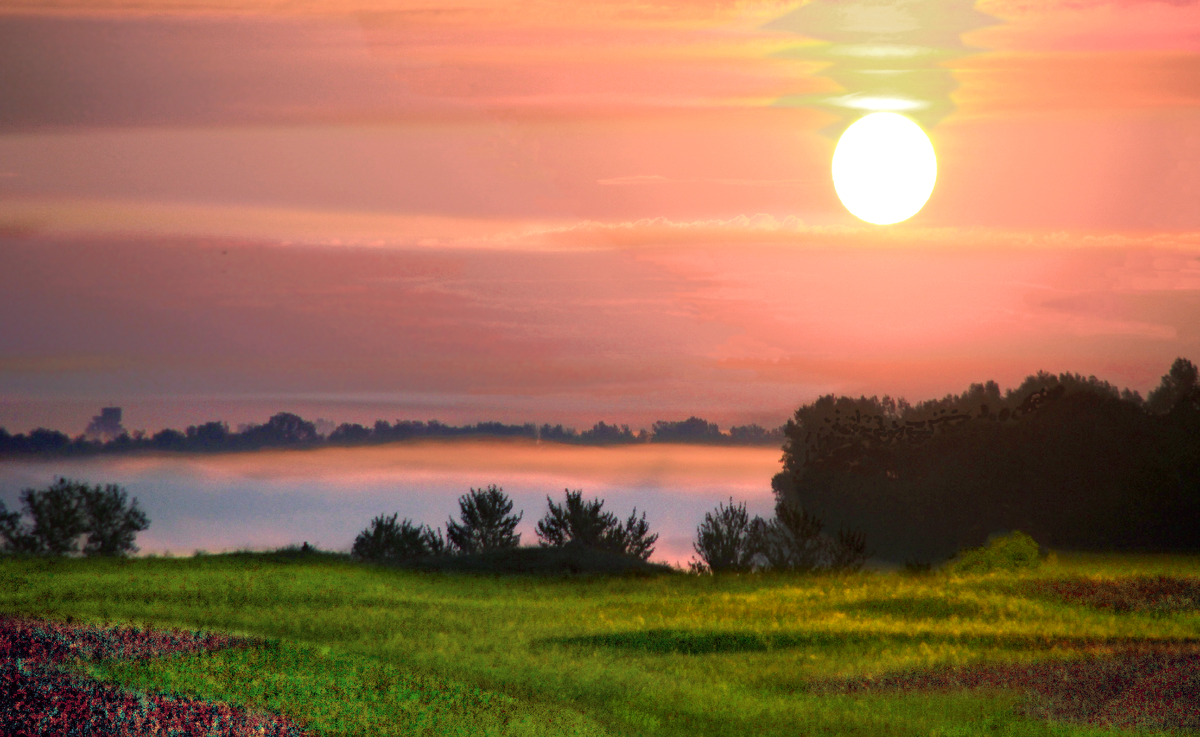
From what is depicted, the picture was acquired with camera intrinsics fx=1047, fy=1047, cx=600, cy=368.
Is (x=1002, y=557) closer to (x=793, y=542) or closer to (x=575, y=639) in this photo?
(x=793, y=542)

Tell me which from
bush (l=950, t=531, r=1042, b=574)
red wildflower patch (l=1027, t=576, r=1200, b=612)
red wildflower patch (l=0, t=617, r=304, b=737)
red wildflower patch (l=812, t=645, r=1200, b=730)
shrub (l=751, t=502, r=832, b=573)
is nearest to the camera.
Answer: red wildflower patch (l=0, t=617, r=304, b=737)

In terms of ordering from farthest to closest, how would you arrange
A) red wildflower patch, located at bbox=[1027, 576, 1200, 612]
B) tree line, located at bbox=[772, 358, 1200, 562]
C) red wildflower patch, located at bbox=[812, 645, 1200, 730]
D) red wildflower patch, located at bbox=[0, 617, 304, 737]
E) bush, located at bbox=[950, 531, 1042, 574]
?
tree line, located at bbox=[772, 358, 1200, 562]
bush, located at bbox=[950, 531, 1042, 574]
red wildflower patch, located at bbox=[1027, 576, 1200, 612]
red wildflower patch, located at bbox=[812, 645, 1200, 730]
red wildflower patch, located at bbox=[0, 617, 304, 737]

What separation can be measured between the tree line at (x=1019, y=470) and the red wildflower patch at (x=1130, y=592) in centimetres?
1410

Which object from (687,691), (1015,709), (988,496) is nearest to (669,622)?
(687,691)

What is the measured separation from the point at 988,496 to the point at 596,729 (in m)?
31.4

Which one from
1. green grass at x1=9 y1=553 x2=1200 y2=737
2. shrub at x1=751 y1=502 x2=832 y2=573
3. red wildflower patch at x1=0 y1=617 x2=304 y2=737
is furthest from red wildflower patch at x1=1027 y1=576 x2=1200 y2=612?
red wildflower patch at x1=0 y1=617 x2=304 y2=737

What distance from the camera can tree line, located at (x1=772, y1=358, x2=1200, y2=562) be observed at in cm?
3538

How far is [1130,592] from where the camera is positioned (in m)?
21.1

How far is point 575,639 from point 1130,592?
11.8 metres

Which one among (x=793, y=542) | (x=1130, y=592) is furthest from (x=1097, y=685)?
(x=793, y=542)

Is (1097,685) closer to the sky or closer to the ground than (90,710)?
closer to the ground

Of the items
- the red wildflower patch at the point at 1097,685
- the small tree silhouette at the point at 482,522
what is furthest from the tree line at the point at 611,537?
the red wildflower patch at the point at 1097,685

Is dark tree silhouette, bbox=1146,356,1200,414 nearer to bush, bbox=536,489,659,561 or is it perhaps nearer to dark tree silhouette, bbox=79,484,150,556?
bush, bbox=536,489,659,561

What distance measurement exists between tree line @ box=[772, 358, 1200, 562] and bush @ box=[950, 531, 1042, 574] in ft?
35.0
